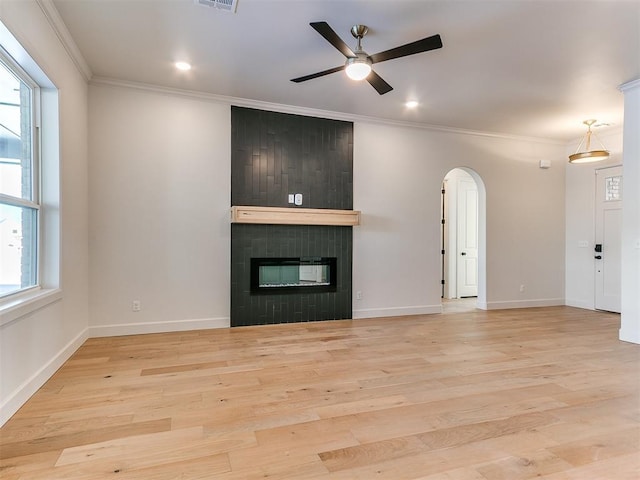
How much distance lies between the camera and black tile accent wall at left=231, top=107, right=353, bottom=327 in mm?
4574

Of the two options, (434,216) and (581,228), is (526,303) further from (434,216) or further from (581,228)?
(434,216)

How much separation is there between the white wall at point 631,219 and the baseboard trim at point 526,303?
1.94 m

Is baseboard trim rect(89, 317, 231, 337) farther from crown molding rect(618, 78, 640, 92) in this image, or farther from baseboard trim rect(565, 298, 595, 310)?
baseboard trim rect(565, 298, 595, 310)

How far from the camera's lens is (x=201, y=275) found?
14.5 ft

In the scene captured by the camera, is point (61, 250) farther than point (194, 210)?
No

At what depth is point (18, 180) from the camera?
2680 millimetres

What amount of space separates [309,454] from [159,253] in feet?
10.5

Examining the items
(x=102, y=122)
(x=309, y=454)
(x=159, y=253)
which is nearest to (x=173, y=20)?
(x=102, y=122)

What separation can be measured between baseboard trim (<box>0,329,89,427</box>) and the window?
64 centimetres

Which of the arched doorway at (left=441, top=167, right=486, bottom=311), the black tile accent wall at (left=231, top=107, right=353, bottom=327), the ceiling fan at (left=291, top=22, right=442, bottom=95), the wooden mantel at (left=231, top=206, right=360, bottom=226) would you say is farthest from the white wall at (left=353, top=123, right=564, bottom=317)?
the ceiling fan at (left=291, top=22, right=442, bottom=95)

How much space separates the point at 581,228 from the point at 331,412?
20.2 feet

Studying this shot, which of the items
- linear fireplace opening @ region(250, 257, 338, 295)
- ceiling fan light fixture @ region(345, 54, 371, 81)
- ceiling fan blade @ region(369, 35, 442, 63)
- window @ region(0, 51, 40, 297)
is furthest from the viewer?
linear fireplace opening @ region(250, 257, 338, 295)

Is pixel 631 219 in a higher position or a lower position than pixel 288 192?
lower

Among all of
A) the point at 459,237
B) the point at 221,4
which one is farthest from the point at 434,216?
the point at 221,4
